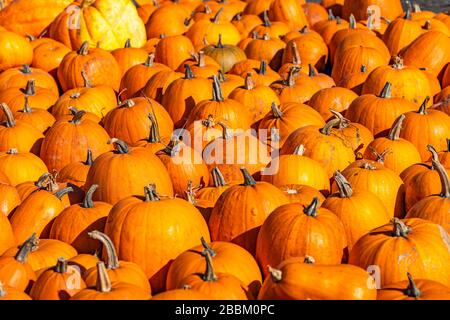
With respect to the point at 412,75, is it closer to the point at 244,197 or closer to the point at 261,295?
the point at 244,197

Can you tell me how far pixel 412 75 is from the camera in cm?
525

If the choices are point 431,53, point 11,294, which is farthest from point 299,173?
point 431,53

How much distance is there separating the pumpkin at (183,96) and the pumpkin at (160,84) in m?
0.18

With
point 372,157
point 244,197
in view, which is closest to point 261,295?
point 244,197

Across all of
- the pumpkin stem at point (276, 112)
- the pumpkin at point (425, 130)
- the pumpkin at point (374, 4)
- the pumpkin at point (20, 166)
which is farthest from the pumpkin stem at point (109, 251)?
the pumpkin at point (374, 4)

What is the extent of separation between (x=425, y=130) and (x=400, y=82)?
694 millimetres

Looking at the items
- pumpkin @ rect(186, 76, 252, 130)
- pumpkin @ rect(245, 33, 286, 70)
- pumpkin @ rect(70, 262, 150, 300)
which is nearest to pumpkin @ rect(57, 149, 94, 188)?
pumpkin @ rect(186, 76, 252, 130)

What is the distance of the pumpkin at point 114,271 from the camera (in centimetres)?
295

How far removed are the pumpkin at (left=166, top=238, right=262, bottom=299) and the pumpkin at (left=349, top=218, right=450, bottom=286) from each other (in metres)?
0.45

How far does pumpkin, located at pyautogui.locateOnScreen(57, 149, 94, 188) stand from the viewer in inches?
164

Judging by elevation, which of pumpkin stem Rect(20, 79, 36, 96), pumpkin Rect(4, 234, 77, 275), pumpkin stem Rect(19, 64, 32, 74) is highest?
pumpkin stem Rect(19, 64, 32, 74)

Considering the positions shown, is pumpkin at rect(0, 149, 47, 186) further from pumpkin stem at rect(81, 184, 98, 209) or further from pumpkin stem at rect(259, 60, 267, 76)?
pumpkin stem at rect(259, 60, 267, 76)

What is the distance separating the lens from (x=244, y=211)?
3.49 metres

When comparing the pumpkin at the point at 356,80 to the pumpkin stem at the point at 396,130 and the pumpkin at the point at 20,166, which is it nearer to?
the pumpkin stem at the point at 396,130
